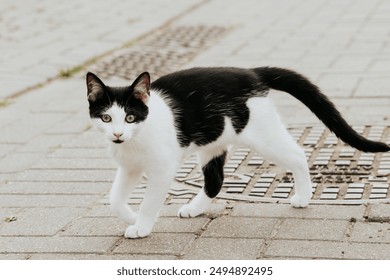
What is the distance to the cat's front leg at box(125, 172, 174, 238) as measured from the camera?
4512mm

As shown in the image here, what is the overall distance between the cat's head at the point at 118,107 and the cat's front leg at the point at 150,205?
12.7 inches

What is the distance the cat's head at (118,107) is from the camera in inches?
169

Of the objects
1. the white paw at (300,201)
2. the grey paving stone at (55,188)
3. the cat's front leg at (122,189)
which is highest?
the cat's front leg at (122,189)

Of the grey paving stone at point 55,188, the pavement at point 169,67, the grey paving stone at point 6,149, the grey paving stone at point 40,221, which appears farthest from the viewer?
the grey paving stone at point 6,149

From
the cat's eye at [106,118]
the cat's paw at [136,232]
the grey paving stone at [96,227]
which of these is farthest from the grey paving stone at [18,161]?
the cat's eye at [106,118]

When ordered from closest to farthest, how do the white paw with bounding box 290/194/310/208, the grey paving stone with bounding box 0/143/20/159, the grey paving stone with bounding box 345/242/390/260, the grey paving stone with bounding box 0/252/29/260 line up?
1. the grey paving stone with bounding box 345/242/390/260
2. the grey paving stone with bounding box 0/252/29/260
3. the white paw with bounding box 290/194/310/208
4. the grey paving stone with bounding box 0/143/20/159

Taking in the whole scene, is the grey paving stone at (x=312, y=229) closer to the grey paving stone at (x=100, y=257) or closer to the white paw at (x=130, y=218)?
the grey paving stone at (x=100, y=257)

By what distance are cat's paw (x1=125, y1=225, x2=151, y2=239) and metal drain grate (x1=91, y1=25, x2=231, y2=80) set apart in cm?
417

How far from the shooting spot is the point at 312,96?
16.2 feet

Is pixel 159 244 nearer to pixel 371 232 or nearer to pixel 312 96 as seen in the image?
pixel 371 232

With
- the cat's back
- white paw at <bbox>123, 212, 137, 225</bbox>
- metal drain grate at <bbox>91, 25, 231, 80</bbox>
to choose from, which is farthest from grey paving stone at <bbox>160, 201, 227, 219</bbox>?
metal drain grate at <bbox>91, 25, 231, 80</bbox>

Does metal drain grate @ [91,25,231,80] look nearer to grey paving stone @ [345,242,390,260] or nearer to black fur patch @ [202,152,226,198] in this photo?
black fur patch @ [202,152,226,198]

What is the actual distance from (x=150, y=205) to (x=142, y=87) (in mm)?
658
